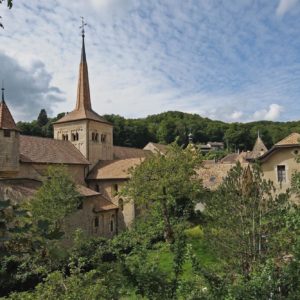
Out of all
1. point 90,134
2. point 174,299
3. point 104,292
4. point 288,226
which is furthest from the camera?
point 90,134

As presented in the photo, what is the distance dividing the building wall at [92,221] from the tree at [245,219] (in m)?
18.6

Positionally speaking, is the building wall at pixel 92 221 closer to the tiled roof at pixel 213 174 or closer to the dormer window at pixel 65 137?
the tiled roof at pixel 213 174

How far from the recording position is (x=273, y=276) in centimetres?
720

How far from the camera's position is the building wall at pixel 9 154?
2677 cm

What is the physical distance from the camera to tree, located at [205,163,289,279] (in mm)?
9477

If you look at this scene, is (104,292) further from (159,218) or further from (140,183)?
(159,218)

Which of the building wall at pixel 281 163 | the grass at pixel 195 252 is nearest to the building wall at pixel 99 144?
the grass at pixel 195 252

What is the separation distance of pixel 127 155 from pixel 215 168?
13229mm

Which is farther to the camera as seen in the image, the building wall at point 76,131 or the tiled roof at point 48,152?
the building wall at point 76,131

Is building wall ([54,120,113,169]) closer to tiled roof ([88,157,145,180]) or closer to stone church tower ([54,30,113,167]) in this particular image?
stone church tower ([54,30,113,167])

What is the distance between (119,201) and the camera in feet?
113

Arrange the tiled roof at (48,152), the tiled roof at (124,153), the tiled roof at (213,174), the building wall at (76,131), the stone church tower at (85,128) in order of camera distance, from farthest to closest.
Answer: the tiled roof at (124,153), the stone church tower at (85,128), the building wall at (76,131), the tiled roof at (213,174), the tiled roof at (48,152)

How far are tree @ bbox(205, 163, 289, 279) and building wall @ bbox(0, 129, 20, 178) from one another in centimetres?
2066

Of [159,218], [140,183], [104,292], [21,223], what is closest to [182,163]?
[140,183]
